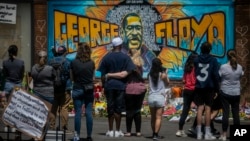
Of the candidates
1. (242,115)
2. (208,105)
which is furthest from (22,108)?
(242,115)

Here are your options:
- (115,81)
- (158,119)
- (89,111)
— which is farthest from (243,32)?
(89,111)

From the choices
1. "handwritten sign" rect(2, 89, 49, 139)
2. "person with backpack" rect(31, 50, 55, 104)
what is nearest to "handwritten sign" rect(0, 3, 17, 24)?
"person with backpack" rect(31, 50, 55, 104)

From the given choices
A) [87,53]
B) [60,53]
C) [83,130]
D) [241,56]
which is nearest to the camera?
[87,53]

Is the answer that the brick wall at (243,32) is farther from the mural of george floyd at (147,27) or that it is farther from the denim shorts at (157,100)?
the denim shorts at (157,100)

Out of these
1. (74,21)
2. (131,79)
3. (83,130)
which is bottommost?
(83,130)

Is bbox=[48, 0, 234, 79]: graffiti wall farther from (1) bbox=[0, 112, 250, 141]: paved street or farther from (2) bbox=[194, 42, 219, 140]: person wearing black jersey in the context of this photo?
(2) bbox=[194, 42, 219, 140]: person wearing black jersey

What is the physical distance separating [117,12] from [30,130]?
340 inches

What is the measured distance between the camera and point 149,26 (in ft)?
61.1

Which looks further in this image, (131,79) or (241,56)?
(241,56)

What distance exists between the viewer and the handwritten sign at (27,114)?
1049 centimetres

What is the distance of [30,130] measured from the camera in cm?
1057

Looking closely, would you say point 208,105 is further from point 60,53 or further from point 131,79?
point 60,53

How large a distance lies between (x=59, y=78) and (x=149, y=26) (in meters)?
6.95

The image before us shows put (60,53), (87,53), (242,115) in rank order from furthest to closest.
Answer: (242,115), (60,53), (87,53)
